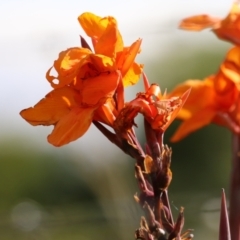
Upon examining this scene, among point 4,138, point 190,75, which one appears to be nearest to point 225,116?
point 190,75

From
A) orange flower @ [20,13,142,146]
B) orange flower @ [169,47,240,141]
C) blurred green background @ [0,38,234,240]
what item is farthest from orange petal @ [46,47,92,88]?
blurred green background @ [0,38,234,240]

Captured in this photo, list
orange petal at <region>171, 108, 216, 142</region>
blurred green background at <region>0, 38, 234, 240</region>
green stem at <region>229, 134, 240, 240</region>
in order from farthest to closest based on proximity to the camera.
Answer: blurred green background at <region>0, 38, 234, 240</region>
orange petal at <region>171, 108, 216, 142</region>
green stem at <region>229, 134, 240, 240</region>

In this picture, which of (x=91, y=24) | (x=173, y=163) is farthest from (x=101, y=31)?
(x=173, y=163)

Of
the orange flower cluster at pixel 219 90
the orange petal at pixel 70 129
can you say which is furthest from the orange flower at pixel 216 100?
the orange petal at pixel 70 129

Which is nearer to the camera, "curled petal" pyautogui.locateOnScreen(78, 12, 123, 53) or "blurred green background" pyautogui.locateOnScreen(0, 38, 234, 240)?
"curled petal" pyautogui.locateOnScreen(78, 12, 123, 53)

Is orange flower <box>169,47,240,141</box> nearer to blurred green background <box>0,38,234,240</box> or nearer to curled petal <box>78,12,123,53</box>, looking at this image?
curled petal <box>78,12,123,53</box>

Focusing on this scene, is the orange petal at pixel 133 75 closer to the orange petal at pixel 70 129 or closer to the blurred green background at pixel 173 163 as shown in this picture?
the orange petal at pixel 70 129

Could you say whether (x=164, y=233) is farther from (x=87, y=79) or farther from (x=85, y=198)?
(x=85, y=198)
